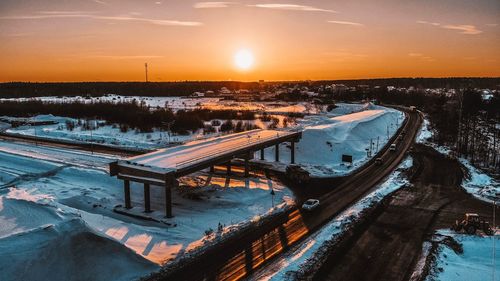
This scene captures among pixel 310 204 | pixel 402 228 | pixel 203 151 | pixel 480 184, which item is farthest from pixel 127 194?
pixel 480 184

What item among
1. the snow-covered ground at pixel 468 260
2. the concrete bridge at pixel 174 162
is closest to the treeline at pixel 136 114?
the concrete bridge at pixel 174 162

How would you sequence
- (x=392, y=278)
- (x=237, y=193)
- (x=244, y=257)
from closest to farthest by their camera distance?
(x=392, y=278) → (x=244, y=257) → (x=237, y=193)

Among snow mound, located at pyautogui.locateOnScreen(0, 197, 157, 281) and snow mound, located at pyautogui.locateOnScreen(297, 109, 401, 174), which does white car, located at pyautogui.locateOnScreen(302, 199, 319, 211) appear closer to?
snow mound, located at pyautogui.locateOnScreen(0, 197, 157, 281)

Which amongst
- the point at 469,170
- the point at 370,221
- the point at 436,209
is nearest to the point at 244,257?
the point at 370,221

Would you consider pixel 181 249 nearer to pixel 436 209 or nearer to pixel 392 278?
pixel 392 278

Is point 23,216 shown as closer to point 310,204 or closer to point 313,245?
point 313,245
